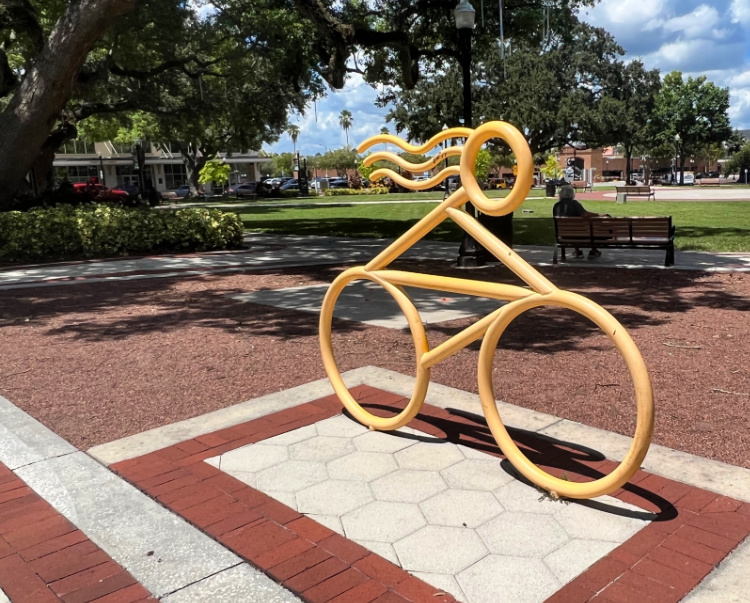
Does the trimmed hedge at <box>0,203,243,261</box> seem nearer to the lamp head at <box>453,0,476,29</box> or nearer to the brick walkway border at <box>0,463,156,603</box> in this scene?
the lamp head at <box>453,0,476,29</box>

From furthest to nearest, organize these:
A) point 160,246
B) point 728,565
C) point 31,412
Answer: point 160,246, point 31,412, point 728,565

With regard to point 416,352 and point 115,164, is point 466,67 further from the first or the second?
point 115,164

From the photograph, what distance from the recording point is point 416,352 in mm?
3859

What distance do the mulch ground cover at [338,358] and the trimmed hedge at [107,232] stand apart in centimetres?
468

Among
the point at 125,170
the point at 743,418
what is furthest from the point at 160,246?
the point at 125,170

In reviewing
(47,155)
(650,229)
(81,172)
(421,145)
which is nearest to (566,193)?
(650,229)

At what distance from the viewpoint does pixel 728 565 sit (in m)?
2.49

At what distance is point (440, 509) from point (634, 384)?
3.35 ft

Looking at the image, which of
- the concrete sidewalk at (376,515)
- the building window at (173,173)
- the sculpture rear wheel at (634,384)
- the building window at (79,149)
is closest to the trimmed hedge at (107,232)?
the concrete sidewalk at (376,515)

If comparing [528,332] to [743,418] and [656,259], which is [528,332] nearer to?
[743,418]

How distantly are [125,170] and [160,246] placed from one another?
61.4 meters

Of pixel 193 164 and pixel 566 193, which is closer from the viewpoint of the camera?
pixel 566 193

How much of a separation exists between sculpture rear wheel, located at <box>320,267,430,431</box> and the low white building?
2279 inches

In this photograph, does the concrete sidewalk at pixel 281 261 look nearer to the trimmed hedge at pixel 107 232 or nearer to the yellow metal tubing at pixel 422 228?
the trimmed hedge at pixel 107 232
